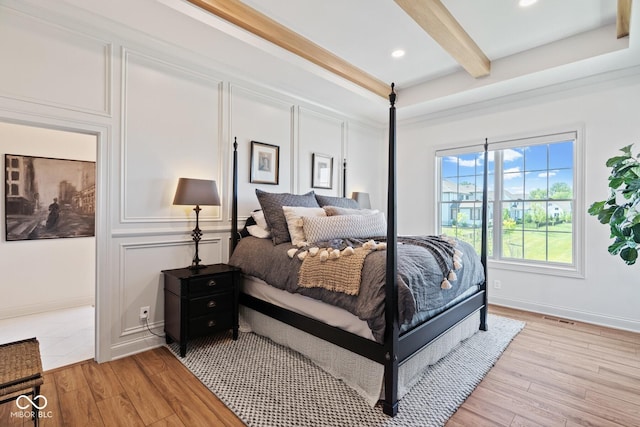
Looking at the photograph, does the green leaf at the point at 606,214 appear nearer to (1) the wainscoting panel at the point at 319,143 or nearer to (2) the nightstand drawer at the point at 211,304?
(1) the wainscoting panel at the point at 319,143

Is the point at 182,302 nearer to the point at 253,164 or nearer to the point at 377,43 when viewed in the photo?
the point at 253,164

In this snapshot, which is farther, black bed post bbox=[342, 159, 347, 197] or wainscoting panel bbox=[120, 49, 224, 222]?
black bed post bbox=[342, 159, 347, 197]

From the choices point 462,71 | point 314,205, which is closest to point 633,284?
point 462,71

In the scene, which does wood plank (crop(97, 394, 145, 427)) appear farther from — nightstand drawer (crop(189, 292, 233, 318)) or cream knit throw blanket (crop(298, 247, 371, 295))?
cream knit throw blanket (crop(298, 247, 371, 295))

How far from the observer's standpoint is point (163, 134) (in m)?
2.78

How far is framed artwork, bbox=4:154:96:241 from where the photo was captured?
3438mm

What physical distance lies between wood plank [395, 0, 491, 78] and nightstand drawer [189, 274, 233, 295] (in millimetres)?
2551

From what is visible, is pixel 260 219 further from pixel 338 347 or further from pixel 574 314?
pixel 574 314

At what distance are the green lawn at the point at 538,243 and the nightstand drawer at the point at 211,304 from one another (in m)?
3.36

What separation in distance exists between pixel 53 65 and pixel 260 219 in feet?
6.52

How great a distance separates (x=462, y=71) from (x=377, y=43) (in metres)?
1.30

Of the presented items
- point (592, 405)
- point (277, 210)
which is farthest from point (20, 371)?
point (592, 405)

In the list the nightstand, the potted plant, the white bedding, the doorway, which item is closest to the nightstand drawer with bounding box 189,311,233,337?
the nightstand

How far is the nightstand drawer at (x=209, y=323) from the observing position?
2.51 metres
